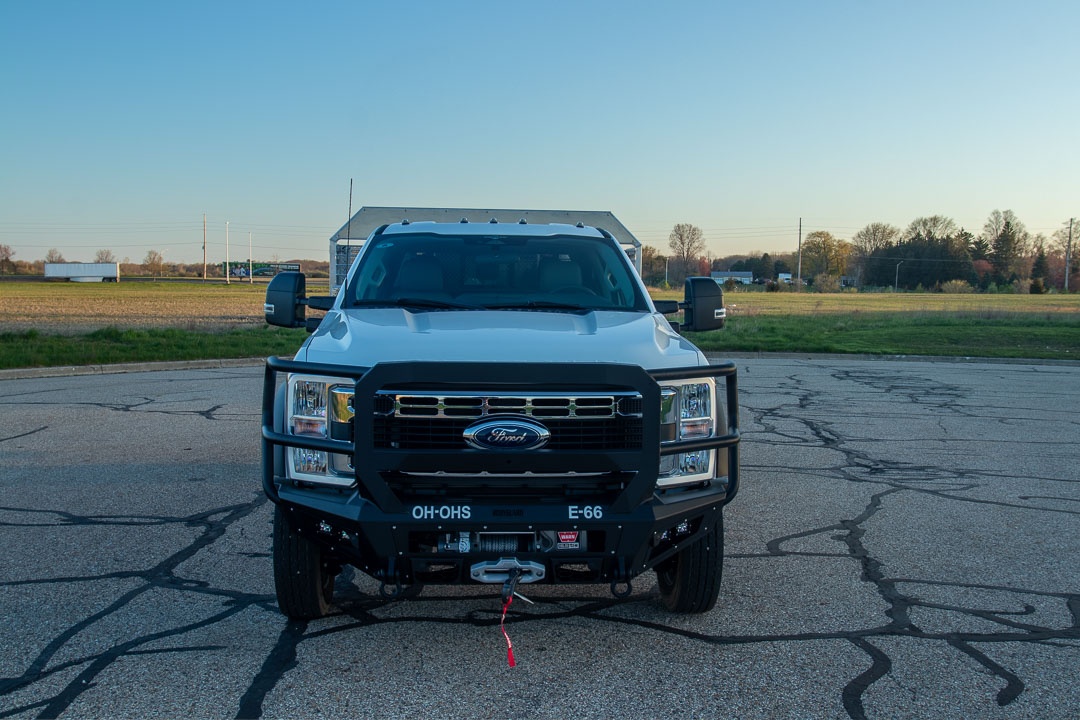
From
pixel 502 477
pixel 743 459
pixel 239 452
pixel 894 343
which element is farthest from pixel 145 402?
pixel 894 343

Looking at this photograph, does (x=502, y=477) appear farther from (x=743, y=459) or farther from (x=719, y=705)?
(x=743, y=459)

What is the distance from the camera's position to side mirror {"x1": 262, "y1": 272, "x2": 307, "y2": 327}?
18.0 ft

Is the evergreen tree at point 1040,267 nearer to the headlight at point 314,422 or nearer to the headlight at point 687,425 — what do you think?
the headlight at point 687,425

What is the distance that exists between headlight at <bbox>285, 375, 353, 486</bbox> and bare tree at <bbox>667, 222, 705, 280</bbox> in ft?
388

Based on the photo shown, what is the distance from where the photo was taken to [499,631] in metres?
Result: 4.29

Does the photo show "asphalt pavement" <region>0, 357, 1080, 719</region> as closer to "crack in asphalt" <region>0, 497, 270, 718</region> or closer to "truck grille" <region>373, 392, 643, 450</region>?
"crack in asphalt" <region>0, 497, 270, 718</region>

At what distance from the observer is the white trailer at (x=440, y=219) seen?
1919 centimetres

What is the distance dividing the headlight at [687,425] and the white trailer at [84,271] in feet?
402

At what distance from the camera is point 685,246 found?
403 ft

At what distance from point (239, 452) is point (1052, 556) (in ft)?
21.4

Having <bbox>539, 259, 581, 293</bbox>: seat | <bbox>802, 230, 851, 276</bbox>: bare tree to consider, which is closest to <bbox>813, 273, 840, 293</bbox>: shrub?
<bbox>802, 230, 851, 276</bbox>: bare tree

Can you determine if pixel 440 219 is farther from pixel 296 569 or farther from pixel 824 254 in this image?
pixel 824 254

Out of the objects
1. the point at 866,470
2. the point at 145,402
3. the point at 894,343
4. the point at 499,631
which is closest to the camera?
the point at 499,631

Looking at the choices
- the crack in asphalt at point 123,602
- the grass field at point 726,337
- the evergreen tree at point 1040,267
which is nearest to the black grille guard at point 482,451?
the crack in asphalt at point 123,602
